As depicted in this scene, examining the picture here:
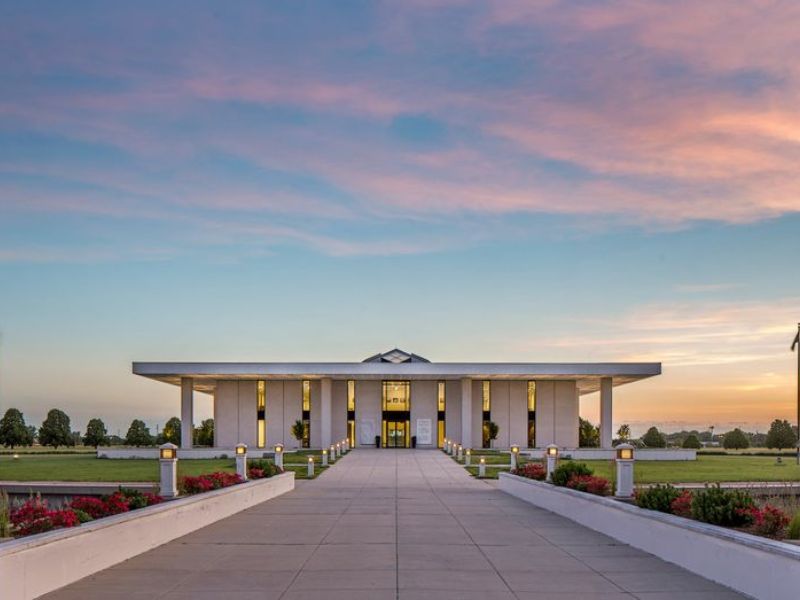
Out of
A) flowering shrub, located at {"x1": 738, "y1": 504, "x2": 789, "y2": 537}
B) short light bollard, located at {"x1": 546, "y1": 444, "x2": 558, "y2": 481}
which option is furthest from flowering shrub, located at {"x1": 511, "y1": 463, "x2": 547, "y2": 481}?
flowering shrub, located at {"x1": 738, "y1": 504, "x2": 789, "y2": 537}

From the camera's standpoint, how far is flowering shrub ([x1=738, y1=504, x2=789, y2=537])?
1144cm

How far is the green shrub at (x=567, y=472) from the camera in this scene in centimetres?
2143

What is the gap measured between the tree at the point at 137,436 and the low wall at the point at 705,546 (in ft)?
247

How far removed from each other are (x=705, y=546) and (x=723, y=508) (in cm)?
119

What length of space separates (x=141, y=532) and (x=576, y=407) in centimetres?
5700

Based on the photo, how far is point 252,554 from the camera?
43.8ft

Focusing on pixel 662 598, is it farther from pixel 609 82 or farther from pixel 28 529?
pixel 609 82

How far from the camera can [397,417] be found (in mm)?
67562

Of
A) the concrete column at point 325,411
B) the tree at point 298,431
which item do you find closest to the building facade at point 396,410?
the concrete column at point 325,411

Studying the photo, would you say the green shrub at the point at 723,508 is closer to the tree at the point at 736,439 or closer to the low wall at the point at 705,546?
the low wall at the point at 705,546

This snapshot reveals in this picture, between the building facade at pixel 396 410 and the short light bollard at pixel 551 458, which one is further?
the building facade at pixel 396 410

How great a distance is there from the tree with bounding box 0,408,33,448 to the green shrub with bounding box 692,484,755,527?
8035 centimetres

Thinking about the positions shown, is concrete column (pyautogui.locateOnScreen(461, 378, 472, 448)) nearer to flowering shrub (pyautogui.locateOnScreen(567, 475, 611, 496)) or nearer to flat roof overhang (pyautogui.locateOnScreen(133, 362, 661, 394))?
flat roof overhang (pyautogui.locateOnScreen(133, 362, 661, 394))

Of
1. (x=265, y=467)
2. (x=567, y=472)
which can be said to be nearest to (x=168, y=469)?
(x=265, y=467)
